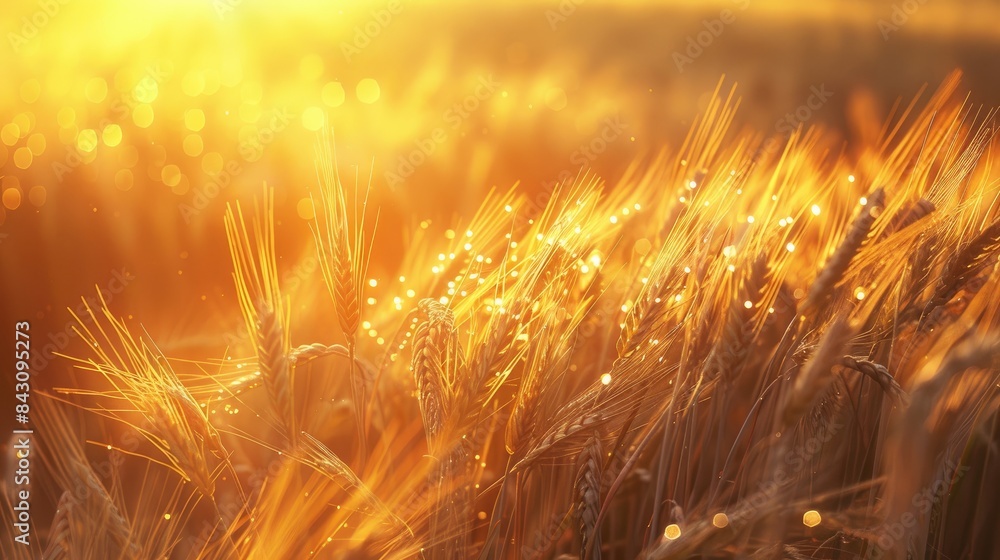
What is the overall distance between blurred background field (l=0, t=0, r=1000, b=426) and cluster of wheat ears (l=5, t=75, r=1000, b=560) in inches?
1.4

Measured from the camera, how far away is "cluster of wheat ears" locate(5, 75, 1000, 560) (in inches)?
23.6

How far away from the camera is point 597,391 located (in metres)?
0.64

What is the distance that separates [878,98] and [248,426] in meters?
0.94

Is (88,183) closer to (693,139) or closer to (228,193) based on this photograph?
(228,193)

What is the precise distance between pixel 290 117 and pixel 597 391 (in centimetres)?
48

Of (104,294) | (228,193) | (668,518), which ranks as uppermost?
(228,193)

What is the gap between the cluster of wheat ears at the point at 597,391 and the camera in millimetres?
599

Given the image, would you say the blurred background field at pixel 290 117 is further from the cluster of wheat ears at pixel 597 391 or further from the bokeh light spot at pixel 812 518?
the bokeh light spot at pixel 812 518

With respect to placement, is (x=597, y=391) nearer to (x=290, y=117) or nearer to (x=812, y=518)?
(x=812, y=518)

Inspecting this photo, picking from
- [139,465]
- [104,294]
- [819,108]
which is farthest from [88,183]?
[819,108]

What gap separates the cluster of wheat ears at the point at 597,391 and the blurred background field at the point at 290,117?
0.04m

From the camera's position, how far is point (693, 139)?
2.79ft

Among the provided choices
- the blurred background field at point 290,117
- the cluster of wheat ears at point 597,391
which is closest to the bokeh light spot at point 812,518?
the cluster of wheat ears at point 597,391

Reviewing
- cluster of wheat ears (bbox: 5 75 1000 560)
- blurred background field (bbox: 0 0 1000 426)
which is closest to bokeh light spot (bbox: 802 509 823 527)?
cluster of wheat ears (bbox: 5 75 1000 560)
